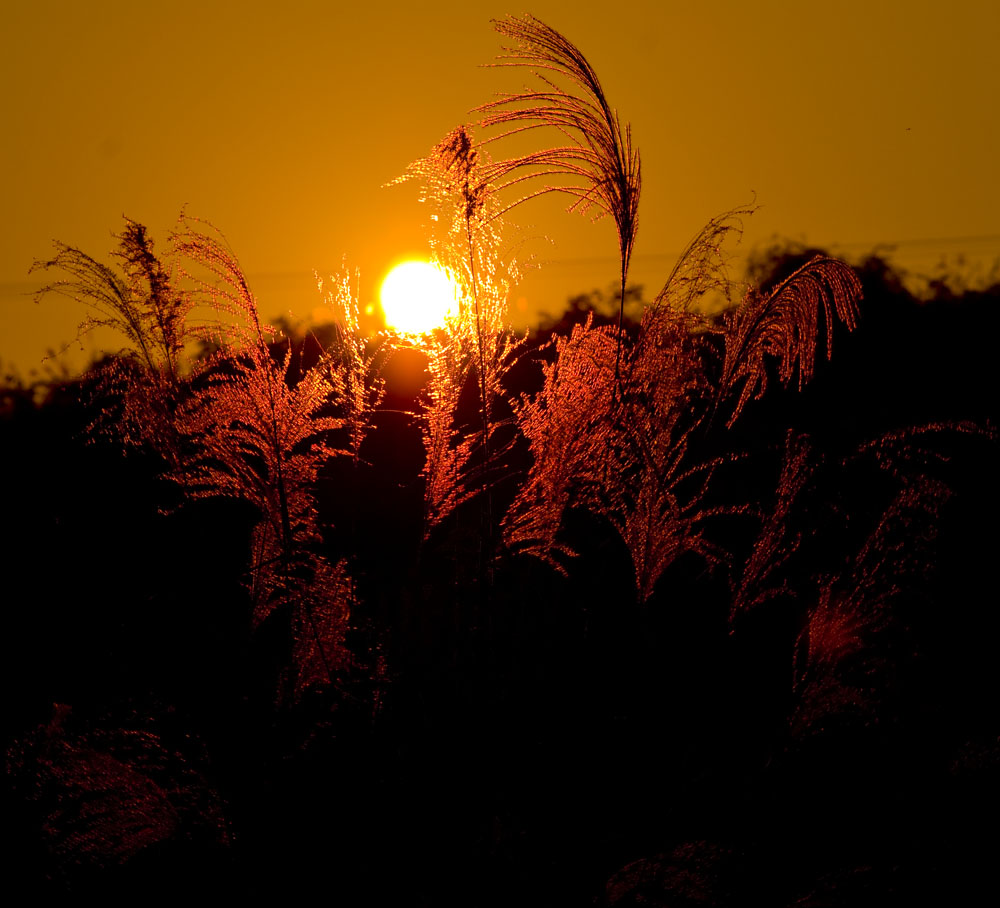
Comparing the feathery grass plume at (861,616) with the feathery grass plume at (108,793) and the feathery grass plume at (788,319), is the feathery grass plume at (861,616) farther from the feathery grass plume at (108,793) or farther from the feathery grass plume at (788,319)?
the feathery grass plume at (108,793)

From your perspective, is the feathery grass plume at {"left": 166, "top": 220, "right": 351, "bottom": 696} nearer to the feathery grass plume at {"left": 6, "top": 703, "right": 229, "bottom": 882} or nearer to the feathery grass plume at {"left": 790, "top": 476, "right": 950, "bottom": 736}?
the feathery grass plume at {"left": 6, "top": 703, "right": 229, "bottom": 882}

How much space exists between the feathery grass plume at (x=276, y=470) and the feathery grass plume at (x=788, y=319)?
1.22 metres

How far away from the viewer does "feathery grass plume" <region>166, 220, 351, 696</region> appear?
9.39ft

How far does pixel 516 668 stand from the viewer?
289cm

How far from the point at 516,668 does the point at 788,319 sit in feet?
4.36

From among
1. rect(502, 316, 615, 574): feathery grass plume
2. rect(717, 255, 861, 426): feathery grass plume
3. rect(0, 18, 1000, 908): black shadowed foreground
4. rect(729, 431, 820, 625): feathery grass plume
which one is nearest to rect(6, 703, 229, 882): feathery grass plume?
rect(0, 18, 1000, 908): black shadowed foreground

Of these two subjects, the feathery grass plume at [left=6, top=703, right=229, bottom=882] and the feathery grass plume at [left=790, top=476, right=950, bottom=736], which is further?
the feathery grass plume at [left=790, top=476, right=950, bottom=736]

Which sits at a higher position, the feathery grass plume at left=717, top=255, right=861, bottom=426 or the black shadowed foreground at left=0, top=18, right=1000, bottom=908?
the feathery grass plume at left=717, top=255, right=861, bottom=426

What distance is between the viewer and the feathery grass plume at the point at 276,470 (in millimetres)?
2863

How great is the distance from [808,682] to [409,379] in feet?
12.6

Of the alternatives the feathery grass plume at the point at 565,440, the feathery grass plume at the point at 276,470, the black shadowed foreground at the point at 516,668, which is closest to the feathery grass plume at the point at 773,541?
the black shadowed foreground at the point at 516,668

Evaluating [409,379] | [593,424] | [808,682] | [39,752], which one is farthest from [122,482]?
[808,682]

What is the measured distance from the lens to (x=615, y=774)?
9.03 ft

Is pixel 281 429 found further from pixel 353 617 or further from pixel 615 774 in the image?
pixel 615 774
